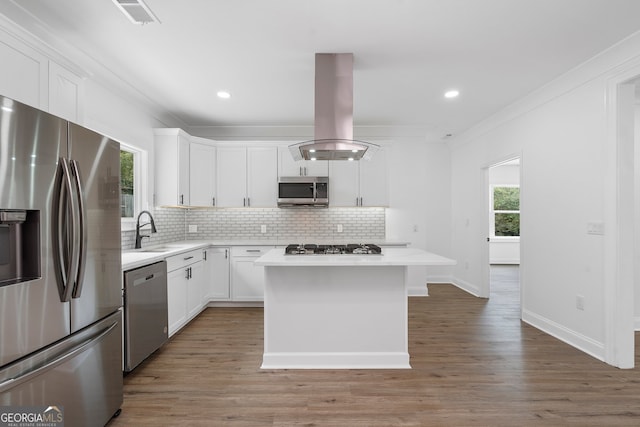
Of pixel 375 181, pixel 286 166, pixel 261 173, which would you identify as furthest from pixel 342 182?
pixel 261 173

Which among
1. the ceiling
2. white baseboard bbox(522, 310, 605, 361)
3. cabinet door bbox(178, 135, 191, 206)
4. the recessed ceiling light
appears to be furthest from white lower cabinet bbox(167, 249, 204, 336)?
white baseboard bbox(522, 310, 605, 361)

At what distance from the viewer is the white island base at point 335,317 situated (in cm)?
273

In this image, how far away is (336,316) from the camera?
275 centimetres

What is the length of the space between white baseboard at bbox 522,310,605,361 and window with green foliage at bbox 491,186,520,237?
532 cm

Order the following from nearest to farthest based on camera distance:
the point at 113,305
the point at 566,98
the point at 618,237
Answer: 1. the point at 113,305
2. the point at 618,237
3. the point at 566,98

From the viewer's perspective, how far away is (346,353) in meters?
2.74

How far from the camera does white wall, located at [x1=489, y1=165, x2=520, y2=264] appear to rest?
841 centimetres

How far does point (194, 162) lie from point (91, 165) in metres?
2.74

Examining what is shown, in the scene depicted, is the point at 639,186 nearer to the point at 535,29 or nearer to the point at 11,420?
the point at 535,29

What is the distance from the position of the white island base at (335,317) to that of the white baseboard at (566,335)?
176 centimetres

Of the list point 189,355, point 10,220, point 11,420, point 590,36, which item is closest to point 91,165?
point 10,220

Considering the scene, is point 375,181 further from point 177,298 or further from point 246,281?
point 177,298

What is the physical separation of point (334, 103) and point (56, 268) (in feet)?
7.40

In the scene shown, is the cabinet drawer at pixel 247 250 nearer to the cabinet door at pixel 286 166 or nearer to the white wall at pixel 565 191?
the cabinet door at pixel 286 166
